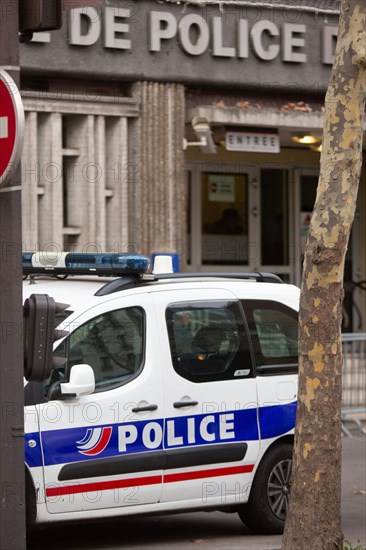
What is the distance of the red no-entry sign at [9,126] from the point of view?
609cm

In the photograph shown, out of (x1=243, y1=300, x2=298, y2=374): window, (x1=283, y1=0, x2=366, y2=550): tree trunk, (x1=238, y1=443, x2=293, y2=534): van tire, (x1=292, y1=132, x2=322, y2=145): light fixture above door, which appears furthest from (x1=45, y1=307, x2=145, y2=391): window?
(x1=292, y1=132, x2=322, y2=145): light fixture above door

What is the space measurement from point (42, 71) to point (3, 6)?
9013 mm

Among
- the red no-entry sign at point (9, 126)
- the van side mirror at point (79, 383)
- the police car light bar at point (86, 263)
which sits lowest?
the van side mirror at point (79, 383)

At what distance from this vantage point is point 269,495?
956cm

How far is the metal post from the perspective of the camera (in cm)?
621

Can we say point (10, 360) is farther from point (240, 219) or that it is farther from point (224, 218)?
point (240, 219)

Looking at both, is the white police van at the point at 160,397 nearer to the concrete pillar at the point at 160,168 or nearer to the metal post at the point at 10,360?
the metal post at the point at 10,360

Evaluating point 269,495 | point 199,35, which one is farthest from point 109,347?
point 199,35

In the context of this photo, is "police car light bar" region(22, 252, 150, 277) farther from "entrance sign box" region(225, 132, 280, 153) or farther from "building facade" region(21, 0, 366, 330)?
"entrance sign box" region(225, 132, 280, 153)

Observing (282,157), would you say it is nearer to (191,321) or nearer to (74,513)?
(191,321)

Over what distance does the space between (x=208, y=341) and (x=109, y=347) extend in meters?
0.82

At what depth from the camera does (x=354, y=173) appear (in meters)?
7.57

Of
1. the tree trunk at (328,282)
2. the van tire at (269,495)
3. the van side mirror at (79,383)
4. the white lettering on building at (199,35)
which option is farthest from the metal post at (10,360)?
the white lettering on building at (199,35)

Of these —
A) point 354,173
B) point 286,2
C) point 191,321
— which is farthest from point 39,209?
point 354,173
